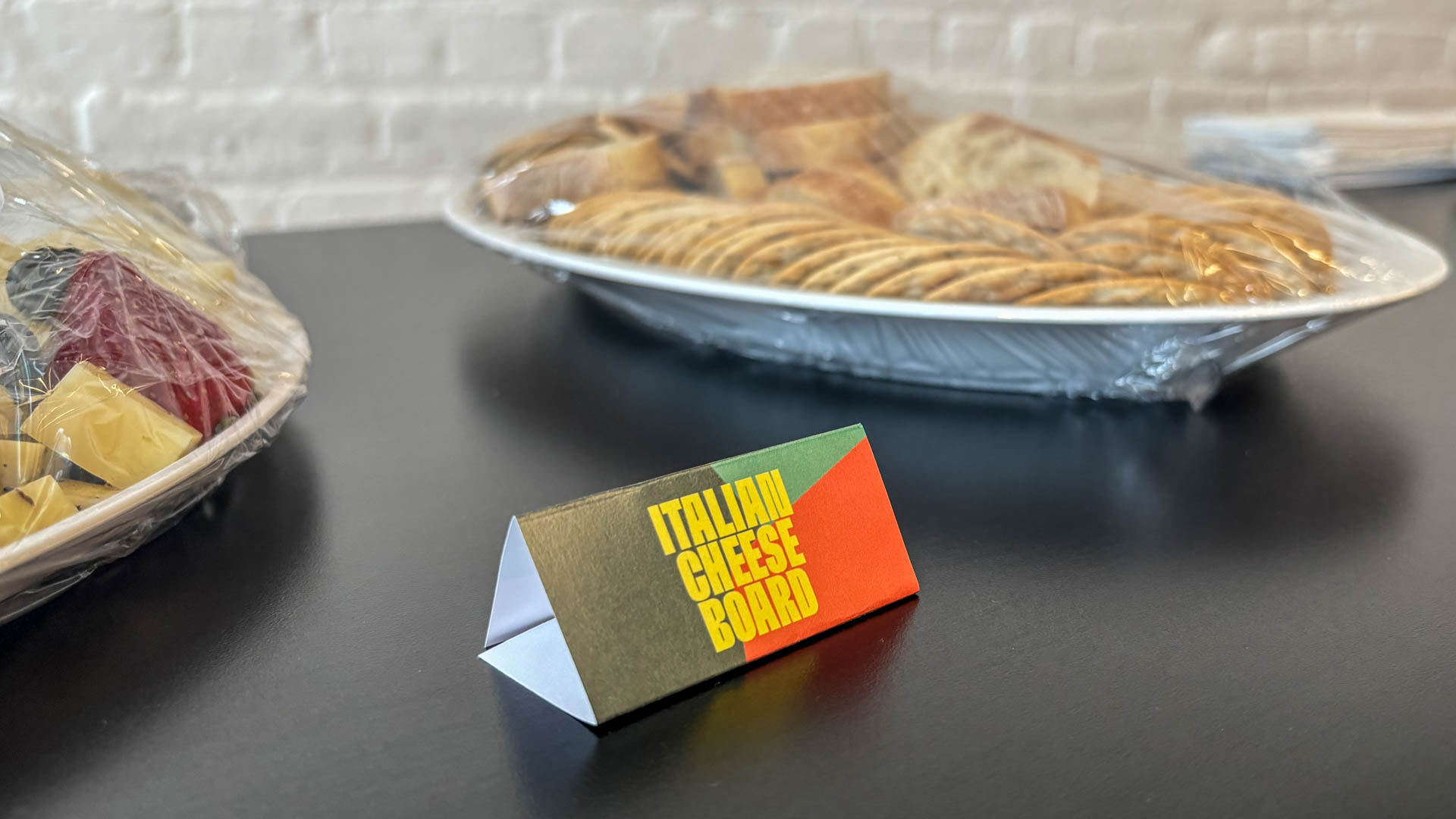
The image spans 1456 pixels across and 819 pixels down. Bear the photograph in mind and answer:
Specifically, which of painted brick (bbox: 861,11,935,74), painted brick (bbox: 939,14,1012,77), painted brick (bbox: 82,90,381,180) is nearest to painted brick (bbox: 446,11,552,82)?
painted brick (bbox: 82,90,381,180)

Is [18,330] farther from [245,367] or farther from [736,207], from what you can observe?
[736,207]

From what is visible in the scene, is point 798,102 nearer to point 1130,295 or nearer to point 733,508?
point 1130,295

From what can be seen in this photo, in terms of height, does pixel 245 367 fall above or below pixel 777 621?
above

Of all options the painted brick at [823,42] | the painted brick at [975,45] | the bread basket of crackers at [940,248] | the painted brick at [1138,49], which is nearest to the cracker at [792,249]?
the bread basket of crackers at [940,248]

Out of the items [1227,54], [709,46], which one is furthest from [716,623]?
[1227,54]

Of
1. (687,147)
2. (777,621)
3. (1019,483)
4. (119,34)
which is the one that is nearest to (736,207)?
(687,147)

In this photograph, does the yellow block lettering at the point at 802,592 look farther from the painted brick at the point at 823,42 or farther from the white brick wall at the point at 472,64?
the painted brick at the point at 823,42

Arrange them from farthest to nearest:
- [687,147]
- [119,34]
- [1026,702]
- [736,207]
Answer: [119,34] → [687,147] → [736,207] → [1026,702]
